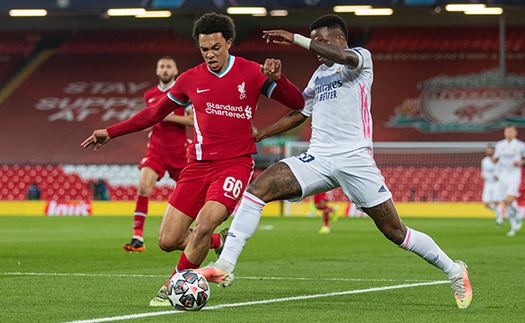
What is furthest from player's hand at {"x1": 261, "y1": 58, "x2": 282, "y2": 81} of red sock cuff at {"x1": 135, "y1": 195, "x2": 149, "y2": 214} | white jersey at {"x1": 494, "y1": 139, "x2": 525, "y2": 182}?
white jersey at {"x1": 494, "y1": 139, "x2": 525, "y2": 182}

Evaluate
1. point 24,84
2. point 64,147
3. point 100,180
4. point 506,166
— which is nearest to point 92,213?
point 100,180

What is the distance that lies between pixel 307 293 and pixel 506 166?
40.6ft

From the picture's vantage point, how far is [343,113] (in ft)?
21.1

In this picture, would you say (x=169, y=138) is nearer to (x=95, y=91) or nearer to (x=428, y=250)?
(x=428, y=250)

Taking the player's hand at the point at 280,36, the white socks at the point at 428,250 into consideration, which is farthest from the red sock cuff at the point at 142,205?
the player's hand at the point at 280,36

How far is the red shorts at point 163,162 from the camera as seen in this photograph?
37.8ft

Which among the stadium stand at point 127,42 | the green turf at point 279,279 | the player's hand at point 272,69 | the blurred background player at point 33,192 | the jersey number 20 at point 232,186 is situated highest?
the stadium stand at point 127,42

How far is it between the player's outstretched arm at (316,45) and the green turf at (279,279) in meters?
1.68

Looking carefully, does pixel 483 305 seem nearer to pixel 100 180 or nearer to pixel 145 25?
pixel 100 180

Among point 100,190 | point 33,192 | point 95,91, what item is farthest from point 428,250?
point 95,91

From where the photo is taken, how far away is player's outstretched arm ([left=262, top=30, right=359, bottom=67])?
5.75 m

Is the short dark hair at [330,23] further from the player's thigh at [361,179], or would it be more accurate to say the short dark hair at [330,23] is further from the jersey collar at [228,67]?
the player's thigh at [361,179]

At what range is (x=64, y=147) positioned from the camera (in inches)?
1224

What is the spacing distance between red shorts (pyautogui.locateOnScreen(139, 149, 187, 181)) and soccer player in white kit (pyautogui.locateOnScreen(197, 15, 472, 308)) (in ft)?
16.9
